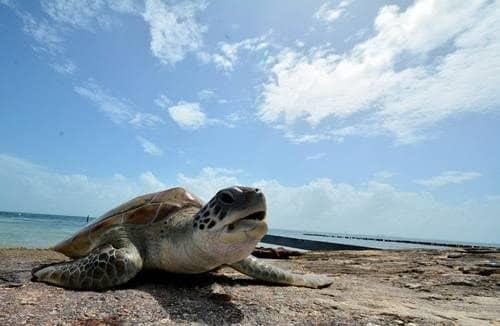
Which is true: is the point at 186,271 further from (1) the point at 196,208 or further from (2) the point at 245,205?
(2) the point at 245,205

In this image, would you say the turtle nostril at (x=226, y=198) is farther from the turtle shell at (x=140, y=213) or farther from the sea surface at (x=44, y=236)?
the sea surface at (x=44, y=236)

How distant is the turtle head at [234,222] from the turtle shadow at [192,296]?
1.60 feet

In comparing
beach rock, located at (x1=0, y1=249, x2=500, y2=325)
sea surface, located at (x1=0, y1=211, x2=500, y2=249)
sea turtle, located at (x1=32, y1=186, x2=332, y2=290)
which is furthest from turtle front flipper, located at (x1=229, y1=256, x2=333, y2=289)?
sea surface, located at (x1=0, y1=211, x2=500, y2=249)

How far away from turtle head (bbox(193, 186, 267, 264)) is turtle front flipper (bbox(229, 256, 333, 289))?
3.69ft

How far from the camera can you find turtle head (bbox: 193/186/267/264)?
3.11 meters

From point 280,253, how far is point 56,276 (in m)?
8.15

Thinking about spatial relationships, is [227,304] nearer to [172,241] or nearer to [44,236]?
[172,241]

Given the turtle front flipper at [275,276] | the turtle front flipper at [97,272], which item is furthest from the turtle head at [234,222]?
the turtle front flipper at [275,276]

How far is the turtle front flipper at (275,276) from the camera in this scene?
170 inches

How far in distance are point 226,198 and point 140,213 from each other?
75.7 inches

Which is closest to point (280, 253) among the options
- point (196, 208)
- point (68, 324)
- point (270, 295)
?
point (196, 208)

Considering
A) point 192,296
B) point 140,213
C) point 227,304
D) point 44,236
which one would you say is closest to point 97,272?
point 192,296

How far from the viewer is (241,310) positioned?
9.00 feet

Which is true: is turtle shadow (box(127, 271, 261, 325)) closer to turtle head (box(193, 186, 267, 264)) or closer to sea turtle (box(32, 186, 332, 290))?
sea turtle (box(32, 186, 332, 290))
